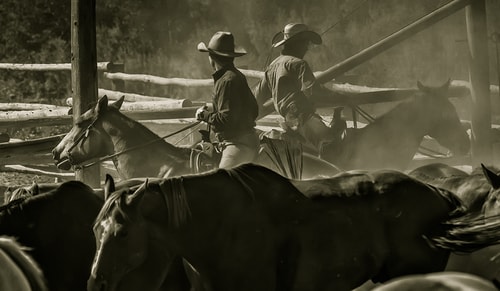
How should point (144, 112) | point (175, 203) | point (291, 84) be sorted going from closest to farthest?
point (175, 203) < point (291, 84) < point (144, 112)

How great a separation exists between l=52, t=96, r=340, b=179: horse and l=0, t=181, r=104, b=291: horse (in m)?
3.24

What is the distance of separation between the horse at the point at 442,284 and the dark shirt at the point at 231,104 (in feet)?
18.7

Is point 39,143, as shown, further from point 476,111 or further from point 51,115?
point 476,111

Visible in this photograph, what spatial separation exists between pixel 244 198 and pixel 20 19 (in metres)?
18.2

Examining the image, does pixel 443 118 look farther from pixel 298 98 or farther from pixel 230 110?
pixel 230 110

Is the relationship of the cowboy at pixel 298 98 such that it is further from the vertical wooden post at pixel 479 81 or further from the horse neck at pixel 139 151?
the vertical wooden post at pixel 479 81

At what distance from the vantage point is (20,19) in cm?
2277

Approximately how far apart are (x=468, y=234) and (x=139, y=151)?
4.89 metres

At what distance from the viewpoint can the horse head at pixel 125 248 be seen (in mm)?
5324

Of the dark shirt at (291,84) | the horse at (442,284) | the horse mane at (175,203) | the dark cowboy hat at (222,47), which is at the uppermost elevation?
the dark cowboy hat at (222,47)


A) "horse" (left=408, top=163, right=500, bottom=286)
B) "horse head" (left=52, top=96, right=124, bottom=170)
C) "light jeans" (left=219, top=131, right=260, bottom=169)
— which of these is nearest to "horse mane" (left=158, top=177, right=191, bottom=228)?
"horse" (left=408, top=163, right=500, bottom=286)

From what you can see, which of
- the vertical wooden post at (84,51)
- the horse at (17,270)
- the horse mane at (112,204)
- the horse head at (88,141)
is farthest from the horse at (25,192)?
the vertical wooden post at (84,51)

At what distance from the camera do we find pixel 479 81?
Answer: 9.57 metres

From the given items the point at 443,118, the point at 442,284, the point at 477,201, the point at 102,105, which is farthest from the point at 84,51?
the point at 442,284
